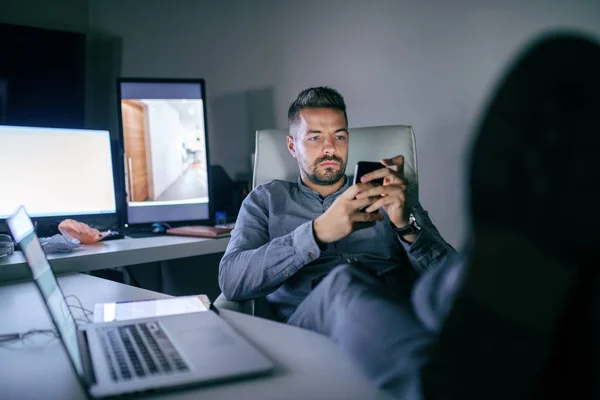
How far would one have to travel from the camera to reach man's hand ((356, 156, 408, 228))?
1.32 metres

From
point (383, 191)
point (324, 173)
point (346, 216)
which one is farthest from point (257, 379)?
point (324, 173)

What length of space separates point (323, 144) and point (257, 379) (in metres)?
1.04

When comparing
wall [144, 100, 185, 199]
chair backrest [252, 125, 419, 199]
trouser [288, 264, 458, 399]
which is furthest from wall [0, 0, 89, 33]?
trouser [288, 264, 458, 399]

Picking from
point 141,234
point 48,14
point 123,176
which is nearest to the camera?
point 141,234

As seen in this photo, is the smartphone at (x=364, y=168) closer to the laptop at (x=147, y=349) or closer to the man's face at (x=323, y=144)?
the man's face at (x=323, y=144)

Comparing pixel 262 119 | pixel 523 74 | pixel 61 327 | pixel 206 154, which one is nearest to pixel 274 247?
pixel 61 327

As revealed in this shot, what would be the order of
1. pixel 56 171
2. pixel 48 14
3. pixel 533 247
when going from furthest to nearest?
1. pixel 48 14
2. pixel 56 171
3. pixel 533 247

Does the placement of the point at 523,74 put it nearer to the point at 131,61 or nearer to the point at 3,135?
the point at 3,135

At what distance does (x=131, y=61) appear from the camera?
2834mm

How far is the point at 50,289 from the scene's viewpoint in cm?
88

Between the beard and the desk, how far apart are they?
719 millimetres

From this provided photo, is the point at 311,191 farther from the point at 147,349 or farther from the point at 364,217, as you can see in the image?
the point at 147,349

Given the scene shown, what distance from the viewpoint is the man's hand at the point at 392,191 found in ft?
4.35

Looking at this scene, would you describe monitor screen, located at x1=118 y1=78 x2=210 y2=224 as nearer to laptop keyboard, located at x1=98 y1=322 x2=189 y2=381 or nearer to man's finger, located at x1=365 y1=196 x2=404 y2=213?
man's finger, located at x1=365 y1=196 x2=404 y2=213
